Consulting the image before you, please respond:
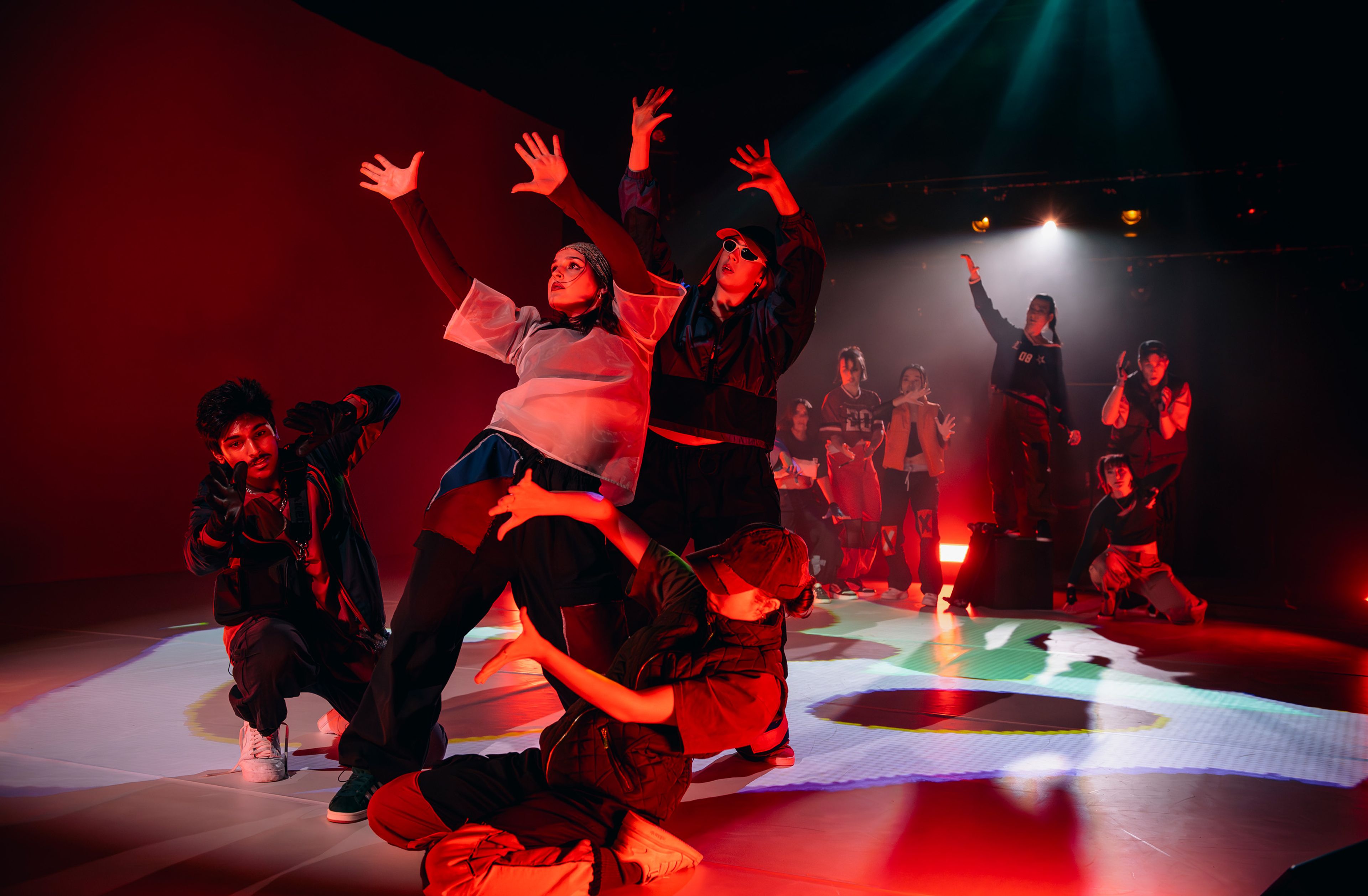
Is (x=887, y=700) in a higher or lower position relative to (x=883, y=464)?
lower

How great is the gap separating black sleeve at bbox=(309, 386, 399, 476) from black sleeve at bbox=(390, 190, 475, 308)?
0.50 meters

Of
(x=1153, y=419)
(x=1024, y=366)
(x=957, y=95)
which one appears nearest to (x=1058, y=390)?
(x=1024, y=366)

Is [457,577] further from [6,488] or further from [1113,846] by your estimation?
[6,488]

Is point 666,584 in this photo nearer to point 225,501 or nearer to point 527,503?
point 527,503

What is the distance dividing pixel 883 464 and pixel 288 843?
5798 mm

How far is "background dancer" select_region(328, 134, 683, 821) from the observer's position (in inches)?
82.5

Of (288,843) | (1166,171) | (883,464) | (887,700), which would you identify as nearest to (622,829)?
(288,843)

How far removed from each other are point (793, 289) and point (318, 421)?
1.31 meters

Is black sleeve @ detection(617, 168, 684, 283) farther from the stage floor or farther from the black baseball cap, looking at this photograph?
the stage floor

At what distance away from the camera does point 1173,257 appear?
28.6 ft

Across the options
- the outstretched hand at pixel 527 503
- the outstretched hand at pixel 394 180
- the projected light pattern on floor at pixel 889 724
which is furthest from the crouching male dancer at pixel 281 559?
the outstretched hand at pixel 527 503

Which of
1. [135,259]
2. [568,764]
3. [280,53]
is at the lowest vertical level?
[568,764]

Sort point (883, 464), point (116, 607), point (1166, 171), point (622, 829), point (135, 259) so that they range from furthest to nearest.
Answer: point (1166, 171), point (883, 464), point (135, 259), point (116, 607), point (622, 829)

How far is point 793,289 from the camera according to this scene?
2719 mm
